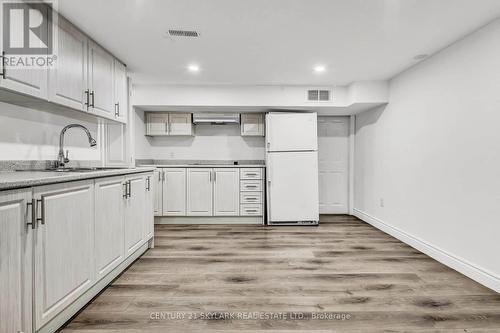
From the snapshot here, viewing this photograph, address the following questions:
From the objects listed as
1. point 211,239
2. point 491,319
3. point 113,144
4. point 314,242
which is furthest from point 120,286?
point 491,319

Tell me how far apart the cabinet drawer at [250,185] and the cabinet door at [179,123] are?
1394mm

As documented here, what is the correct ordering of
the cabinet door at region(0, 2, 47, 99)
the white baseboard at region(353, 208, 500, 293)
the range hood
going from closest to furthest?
1. the cabinet door at region(0, 2, 47, 99)
2. the white baseboard at region(353, 208, 500, 293)
3. the range hood

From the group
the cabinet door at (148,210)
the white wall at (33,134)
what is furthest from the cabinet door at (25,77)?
the cabinet door at (148,210)

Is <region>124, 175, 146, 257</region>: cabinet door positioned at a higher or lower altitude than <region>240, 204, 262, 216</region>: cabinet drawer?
higher

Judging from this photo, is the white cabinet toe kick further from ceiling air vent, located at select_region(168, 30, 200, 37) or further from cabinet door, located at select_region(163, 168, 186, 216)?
ceiling air vent, located at select_region(168, 30, 200, 37)

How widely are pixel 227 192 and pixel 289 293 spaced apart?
2.59 meters

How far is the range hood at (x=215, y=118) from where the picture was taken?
4730 mm

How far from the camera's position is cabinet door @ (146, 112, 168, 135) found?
4.75 meters

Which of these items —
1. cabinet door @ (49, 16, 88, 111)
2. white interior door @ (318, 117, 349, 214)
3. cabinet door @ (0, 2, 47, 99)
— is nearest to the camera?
cabinet door @ (0, 2, 47, 99)

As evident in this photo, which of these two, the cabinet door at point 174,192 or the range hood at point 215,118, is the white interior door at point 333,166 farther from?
the cabinet door at point 174,192

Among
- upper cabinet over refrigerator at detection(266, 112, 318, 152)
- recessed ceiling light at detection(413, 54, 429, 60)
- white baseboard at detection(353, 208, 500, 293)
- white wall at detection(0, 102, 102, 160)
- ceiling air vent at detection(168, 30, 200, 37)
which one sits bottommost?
white baseboard at detection(353, 208, 500, 293)

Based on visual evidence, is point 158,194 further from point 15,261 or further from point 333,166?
point 333,166

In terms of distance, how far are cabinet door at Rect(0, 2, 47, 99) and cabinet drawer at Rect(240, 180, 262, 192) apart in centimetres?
308

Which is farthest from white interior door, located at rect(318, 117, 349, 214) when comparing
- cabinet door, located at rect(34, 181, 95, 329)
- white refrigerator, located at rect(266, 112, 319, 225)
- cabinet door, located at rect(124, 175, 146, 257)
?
cabinet door, located at rect(34, 181, 95, 329)
